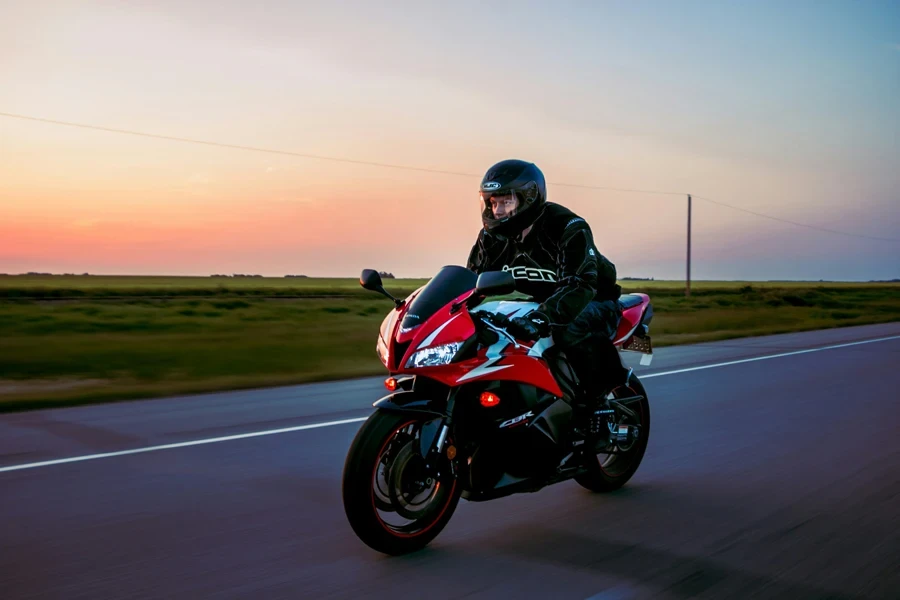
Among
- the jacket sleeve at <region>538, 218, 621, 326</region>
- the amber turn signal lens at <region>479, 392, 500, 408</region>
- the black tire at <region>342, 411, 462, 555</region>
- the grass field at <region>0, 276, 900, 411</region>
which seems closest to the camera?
the black tire at <region>342, 411, 462, 555</region>

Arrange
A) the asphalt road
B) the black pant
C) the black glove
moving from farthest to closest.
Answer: the black pant < the black glove < the asphalt road

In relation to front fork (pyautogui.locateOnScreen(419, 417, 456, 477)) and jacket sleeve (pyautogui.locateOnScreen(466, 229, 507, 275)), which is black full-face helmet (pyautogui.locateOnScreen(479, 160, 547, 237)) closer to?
jacket sleeve (pyautogui.locateOnScreen(466, 229, 507, 275))

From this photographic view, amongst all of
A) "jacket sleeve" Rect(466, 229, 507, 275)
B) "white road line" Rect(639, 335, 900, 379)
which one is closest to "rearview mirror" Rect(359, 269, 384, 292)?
"jacket sleeve" Rect(466, 229, 507, 275)

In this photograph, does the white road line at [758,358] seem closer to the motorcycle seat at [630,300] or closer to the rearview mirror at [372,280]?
the motorcycle seat at [630,300]

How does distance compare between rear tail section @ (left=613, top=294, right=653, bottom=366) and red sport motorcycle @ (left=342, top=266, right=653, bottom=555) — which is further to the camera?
rear tail section @ (left=613, top=294, right=653, bottom=366)

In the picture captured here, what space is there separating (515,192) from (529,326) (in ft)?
2.64

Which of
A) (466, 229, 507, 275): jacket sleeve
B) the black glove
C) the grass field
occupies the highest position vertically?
(466, 229, 507, 275): jacket sleeve

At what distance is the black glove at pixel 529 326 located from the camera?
489 cm

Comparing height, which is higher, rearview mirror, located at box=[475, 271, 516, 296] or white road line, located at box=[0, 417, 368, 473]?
rearview mirror, located at box=[475, 271, 516, 296]

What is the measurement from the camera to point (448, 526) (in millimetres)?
5266

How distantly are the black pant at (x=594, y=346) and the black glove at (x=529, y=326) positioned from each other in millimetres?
338

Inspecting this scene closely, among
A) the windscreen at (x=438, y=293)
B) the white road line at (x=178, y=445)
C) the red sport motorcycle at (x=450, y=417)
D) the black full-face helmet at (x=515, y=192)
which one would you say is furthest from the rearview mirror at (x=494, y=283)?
the white road line at (x=178, y=445)

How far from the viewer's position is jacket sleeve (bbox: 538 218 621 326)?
512 centimetres

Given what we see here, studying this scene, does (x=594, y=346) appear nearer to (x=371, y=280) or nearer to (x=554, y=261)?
(x=554, y=261)
